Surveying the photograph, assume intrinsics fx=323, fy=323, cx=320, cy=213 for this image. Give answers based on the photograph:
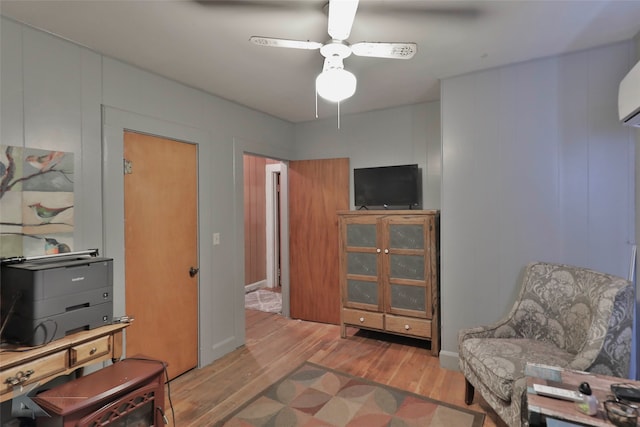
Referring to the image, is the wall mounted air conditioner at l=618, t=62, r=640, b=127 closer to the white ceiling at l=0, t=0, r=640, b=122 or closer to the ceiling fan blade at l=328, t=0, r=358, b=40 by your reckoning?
the white ceiling at l=0, t=0, r=640, b=122

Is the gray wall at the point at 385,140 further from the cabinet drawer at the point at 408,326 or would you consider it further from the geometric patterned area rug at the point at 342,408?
the geometric patterned area rug at the point at 342,408

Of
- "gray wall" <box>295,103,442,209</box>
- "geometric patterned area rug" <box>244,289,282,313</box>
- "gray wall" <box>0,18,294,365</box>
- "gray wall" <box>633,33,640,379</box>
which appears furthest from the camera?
"geometric patterned area rug" <box>244,289,282,313</box>

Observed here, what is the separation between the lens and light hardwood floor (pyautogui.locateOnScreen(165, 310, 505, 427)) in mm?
2367

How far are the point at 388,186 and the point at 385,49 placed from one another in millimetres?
2001

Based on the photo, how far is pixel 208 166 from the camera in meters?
3.04

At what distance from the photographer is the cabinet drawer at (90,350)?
5.67ft

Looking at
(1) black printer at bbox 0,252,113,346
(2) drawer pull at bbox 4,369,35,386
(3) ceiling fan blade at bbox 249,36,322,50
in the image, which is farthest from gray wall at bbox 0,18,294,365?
(3) ceiling fan blade at bbox 249,36,322,50

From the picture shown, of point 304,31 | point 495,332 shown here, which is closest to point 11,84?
point 304,31

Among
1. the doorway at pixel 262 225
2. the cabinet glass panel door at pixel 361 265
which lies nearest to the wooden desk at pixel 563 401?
the cabinet glass panel door at pixel 361 265

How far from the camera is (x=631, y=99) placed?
1.66 m

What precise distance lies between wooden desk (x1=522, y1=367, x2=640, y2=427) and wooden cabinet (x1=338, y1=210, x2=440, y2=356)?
4.80 ft

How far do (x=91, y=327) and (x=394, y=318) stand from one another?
2.54 metres

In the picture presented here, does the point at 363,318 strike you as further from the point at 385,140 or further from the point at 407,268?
the point at 385,140

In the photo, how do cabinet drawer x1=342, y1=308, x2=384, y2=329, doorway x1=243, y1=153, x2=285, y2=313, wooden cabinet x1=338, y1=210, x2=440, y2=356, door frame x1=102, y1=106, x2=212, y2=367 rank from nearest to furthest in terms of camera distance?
door frame x1=102, y1=106, x2=212, y2=367 → wooden cabinet x1=338, y1=210, x2=440, y2=356 → cabinet drawer x1=342, y1=308, x2=384, y2=329 → doorway x1=243, y1=153, x2=285, y2=313
